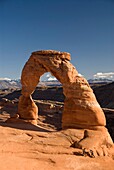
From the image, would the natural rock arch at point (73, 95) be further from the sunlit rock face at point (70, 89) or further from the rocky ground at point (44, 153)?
the rocky ground at point (44, 153)

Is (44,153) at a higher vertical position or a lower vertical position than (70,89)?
lower

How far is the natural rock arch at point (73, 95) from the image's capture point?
13.9 metres

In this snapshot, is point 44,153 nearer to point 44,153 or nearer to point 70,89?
point 44,153

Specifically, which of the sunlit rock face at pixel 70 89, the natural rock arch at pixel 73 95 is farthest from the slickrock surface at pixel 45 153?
the sunlit rock face at pixel 70 89

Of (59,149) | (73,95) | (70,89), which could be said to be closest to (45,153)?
(59,149)

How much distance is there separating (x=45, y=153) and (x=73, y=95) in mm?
5145

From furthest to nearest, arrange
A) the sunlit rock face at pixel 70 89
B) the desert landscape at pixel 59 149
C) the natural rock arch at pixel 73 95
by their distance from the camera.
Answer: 1. the sunlit rock face at pixel 70 89
2. the natural rock arch at pixel 73 95
3. the desert landscape at pixel 59 149

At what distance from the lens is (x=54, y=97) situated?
82.2m

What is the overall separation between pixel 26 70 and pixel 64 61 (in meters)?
3.29

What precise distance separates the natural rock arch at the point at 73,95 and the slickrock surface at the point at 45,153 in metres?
1.00

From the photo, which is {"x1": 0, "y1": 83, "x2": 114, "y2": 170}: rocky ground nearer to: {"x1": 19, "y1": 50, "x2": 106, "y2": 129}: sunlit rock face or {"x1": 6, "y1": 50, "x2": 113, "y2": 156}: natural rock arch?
{"x1": 6, "y1": 50, "x2": 113, "y2": 156}: natural rock arch

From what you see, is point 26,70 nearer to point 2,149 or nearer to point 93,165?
point 2,149

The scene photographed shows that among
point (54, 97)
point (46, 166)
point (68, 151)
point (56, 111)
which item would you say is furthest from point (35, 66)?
point (54, 97)

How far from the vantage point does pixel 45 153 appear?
11.1 meters
